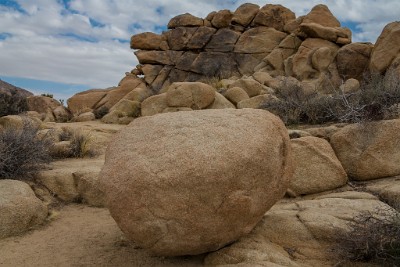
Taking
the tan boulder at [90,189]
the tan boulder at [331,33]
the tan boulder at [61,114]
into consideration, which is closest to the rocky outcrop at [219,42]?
the tan boulder at [331,33]

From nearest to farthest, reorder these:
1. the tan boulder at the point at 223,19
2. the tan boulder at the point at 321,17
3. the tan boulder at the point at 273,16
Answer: the tan boulder at the point at 321,17, the tan boulder at the point at 273,16, the tan boulder at the point at 223,19

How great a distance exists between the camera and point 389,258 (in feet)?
13.0

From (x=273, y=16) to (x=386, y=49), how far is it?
11.7 metres

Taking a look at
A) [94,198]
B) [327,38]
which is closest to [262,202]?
[94,198]

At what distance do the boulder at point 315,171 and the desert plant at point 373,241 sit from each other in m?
1.69

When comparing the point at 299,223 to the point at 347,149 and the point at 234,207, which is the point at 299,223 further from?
the point at 347,149

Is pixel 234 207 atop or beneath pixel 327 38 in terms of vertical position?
beneath

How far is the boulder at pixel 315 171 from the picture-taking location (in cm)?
596

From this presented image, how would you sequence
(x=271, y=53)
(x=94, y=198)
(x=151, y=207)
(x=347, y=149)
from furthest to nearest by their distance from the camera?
(x=271, y=53), (x=94, y=198), (x=347, y=149), (x=151, y=207)

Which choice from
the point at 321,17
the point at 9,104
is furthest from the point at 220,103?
the point at 321,17

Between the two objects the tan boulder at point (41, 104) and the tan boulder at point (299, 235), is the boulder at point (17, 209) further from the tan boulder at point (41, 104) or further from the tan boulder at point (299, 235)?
the tan boulder at point (41, 104)

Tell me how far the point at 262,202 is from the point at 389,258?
134 centimetres

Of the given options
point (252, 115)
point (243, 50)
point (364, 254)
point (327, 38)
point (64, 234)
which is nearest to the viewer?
point (364, 254)

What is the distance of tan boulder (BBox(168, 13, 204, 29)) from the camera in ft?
85.8
